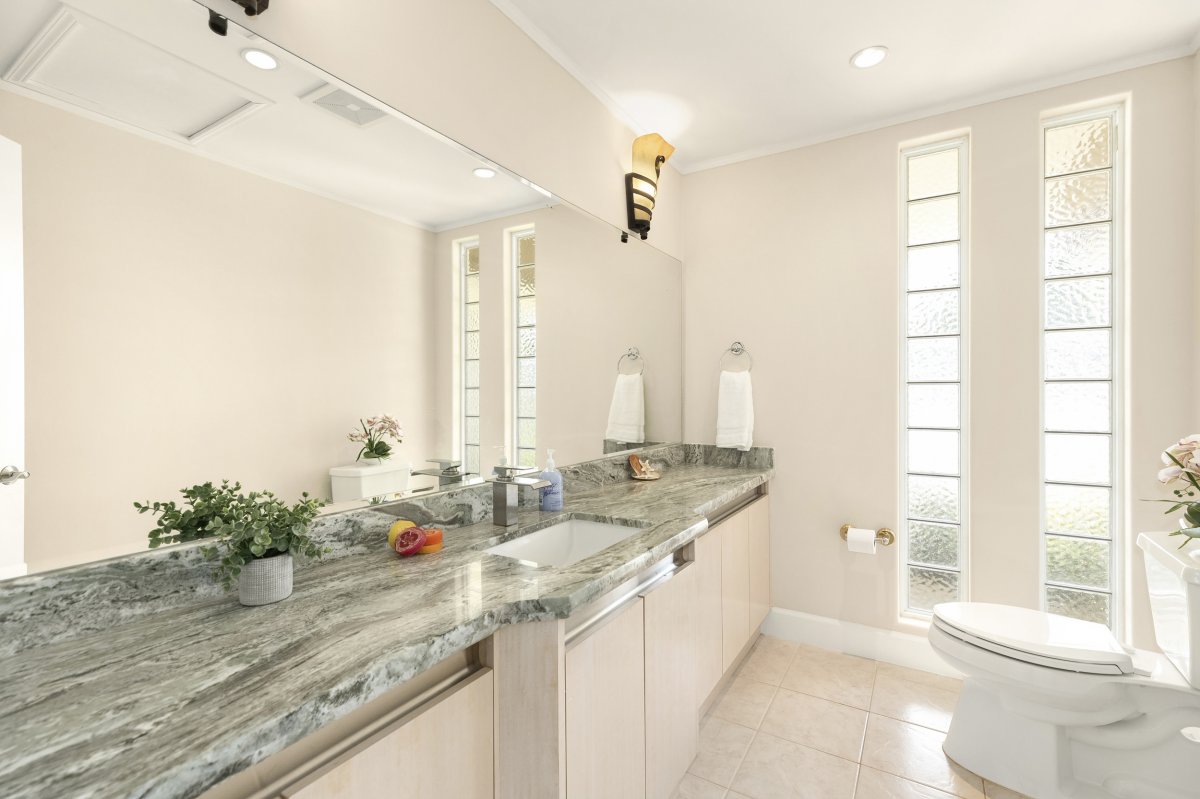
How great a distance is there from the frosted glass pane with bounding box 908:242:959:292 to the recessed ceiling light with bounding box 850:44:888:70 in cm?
84

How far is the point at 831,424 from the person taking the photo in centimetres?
258

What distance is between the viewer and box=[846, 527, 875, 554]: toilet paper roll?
2395 mm

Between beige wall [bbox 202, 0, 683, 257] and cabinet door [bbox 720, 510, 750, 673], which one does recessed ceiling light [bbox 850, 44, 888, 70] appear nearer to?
beige wall [bbox 202, 0, 683, 257]

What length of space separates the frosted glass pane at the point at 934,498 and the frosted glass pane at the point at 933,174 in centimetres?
130

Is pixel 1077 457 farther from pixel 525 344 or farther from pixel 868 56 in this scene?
pixel 525 344

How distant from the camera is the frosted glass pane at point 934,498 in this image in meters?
2.37

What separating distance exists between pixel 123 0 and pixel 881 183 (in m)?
2.66

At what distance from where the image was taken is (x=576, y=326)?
2.17 metres

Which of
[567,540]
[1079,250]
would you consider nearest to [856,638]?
[567,540]

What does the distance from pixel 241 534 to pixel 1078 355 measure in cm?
287

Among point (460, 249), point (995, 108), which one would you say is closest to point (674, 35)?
point (460, 249)

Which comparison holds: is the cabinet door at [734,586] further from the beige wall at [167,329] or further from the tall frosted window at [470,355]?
the beige wall at [167,329]

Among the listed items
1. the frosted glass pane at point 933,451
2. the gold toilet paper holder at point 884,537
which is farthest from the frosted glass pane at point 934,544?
the frosted glass pane at point 933,451

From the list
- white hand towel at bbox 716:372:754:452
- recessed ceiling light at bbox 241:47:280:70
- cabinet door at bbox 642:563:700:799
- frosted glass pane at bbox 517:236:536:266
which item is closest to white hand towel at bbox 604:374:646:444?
white hand towel at bbox 716:372:754:452
